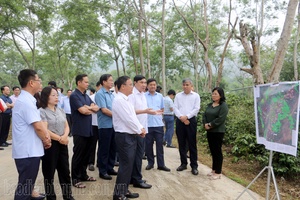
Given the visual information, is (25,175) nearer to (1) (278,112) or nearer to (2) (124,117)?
(2) (124,117)

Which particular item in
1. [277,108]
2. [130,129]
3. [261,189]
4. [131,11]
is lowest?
[261,189]

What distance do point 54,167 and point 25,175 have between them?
1.82 ft

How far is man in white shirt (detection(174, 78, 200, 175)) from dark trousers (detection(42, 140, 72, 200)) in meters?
2.39

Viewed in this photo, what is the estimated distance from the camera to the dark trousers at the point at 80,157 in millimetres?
3852

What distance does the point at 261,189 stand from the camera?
168 inches

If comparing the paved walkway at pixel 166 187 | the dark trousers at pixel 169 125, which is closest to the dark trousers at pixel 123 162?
the paved walkway at pixel 166 187

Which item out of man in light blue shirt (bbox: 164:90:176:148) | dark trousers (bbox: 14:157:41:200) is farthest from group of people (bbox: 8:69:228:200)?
man in light blue shirt (bbox: 164:90:176:148)

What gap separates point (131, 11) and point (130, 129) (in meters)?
10.1

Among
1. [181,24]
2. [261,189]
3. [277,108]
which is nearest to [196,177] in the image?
[261,189]

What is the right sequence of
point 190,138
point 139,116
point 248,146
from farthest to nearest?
point 248,146 → point 190,138 → point 139,116

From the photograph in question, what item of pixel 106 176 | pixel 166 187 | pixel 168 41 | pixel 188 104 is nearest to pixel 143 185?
pixel 166 187

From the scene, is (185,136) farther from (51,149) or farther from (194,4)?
(194,4)

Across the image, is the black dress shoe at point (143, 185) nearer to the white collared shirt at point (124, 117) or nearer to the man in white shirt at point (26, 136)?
the white collared shirt at point (124, 117)

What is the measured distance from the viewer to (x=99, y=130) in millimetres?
4324
